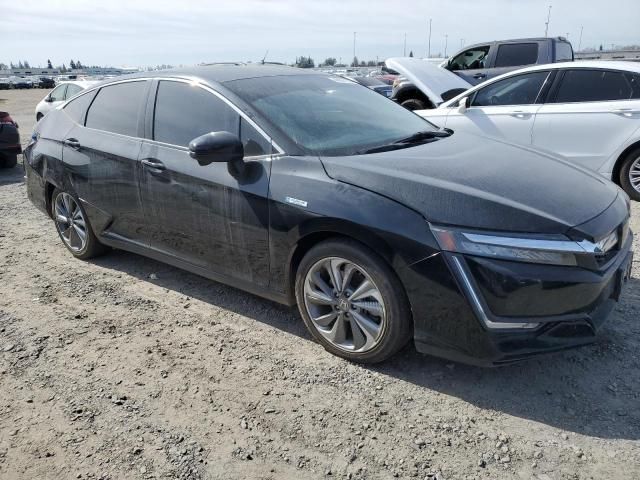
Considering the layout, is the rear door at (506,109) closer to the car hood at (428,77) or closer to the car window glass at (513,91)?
the car window glass at (513,91)

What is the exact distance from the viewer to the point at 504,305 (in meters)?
2.58

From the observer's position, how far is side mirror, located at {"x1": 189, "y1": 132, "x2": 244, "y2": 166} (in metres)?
3.21

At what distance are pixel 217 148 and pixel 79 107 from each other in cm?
224

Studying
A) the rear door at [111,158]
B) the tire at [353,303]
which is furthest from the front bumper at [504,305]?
the rear door at [111,158]

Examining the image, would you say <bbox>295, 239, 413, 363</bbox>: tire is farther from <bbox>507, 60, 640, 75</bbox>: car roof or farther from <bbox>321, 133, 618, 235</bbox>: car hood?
<bbox>507, 60, 640, 75</bbox>: car roof

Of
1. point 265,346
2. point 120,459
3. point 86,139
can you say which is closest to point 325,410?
point 265,346

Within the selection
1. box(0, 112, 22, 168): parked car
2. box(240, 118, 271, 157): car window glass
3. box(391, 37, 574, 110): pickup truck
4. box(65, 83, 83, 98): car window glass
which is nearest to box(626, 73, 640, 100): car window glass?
box(391, 37, 574, 110): pickup truck

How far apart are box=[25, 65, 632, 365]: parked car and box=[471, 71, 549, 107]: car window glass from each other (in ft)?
10.6

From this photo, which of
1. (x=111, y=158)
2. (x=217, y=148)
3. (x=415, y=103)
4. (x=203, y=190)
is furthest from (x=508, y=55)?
(x=217, y=148)

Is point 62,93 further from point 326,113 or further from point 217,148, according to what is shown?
point 217,148

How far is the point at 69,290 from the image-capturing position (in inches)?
170

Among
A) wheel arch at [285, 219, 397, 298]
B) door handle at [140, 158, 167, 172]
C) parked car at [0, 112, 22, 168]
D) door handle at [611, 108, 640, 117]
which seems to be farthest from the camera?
parked car at [0, 112, 22, 168]

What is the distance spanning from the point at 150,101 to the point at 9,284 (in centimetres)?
195

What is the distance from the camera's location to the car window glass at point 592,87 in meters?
6.21
